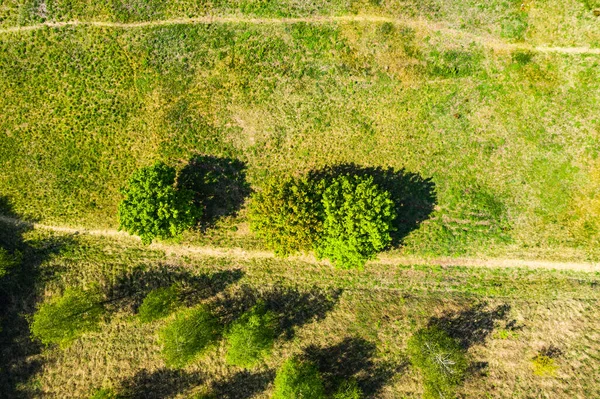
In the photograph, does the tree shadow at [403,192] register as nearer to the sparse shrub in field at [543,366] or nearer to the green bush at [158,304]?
the sparse shrub in field at [543,366]

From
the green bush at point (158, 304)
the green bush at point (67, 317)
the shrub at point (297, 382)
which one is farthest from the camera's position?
the green bush at point (158, 304)

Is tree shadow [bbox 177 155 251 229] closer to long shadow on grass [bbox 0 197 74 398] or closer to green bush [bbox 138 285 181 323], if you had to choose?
green bush [bbox 138 285 181 323]

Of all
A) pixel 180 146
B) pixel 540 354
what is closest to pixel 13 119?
pixel 180 146

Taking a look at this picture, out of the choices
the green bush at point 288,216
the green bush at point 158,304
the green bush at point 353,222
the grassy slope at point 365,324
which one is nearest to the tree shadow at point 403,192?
the green bush at point 353,222

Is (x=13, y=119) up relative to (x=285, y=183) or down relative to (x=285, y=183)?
up

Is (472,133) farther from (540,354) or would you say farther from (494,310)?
(540,354)

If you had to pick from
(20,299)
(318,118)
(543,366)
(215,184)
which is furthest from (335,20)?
(20,299)
